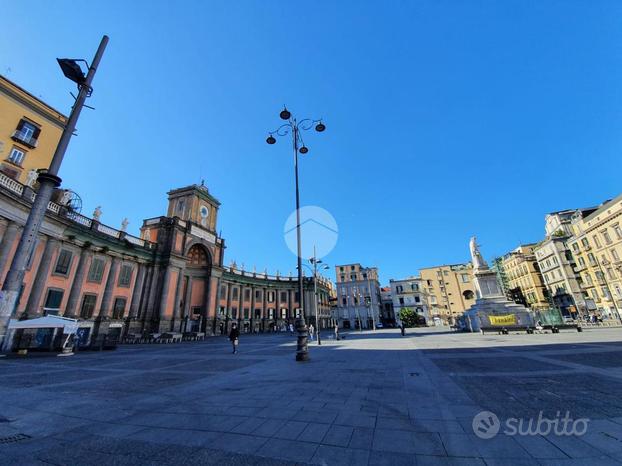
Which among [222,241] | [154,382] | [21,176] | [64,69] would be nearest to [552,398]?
[154,382]

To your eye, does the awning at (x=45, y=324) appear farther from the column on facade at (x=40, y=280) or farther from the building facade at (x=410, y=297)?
the building facade at (x=410, y=297)

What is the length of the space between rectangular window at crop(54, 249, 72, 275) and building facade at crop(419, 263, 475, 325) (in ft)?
215

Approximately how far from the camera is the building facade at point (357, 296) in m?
66.4

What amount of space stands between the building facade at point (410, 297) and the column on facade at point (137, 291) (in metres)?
52.7

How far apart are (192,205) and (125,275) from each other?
48.6 feet

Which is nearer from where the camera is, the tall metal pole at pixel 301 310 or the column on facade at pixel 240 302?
the tall metal pole at pixel 301 310

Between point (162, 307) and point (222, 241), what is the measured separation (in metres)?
15.8

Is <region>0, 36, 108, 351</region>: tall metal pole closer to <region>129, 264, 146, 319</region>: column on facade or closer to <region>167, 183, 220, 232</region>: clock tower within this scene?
<region>129, 264, 146, 319</region>: column on facade

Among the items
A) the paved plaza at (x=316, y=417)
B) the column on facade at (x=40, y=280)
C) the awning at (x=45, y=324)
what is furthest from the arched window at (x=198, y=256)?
the paved plaza at (x=316, y=417)

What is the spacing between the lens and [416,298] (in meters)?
64.9

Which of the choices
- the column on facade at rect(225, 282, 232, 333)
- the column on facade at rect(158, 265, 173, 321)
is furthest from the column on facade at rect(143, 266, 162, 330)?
the column on facade at rect(225, 282, 232, 333)

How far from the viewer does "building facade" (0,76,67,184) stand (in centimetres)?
2156

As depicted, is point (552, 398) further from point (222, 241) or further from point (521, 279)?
point (521, 279)

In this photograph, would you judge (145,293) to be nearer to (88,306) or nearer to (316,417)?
(88,306)
